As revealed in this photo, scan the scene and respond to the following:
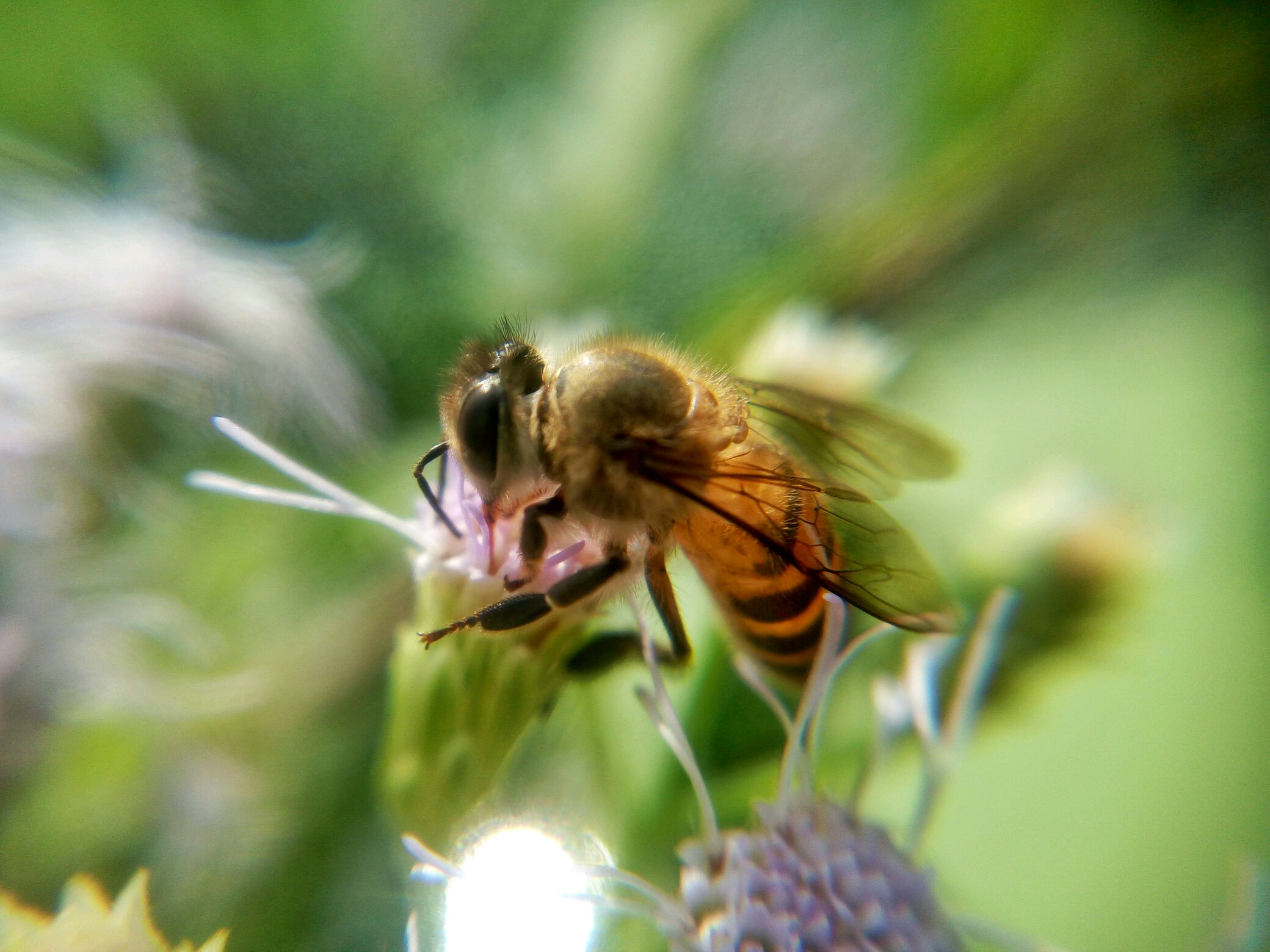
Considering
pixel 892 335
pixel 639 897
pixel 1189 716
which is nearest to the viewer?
pixel 639 897

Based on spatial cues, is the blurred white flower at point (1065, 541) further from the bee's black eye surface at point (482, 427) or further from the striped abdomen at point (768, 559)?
the bee's black eye surface at point (482, 427)

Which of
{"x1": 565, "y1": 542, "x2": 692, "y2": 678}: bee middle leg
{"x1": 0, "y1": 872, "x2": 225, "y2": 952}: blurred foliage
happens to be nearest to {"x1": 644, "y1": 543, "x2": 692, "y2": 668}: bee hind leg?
{"x1": 565, "y1": 542, "x2": 692, "y2": 678}: bee middle leg

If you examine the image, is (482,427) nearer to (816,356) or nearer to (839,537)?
(839,537)

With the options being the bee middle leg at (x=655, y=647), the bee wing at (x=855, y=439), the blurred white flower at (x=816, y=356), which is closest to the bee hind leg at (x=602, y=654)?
the bee middle leg at (x=655, y=647)

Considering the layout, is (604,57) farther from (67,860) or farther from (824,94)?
(67,860)

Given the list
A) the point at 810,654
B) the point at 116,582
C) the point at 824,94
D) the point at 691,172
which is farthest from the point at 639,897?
the point at 824,94

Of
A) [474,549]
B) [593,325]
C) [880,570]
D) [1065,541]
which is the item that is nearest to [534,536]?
[474,549]
